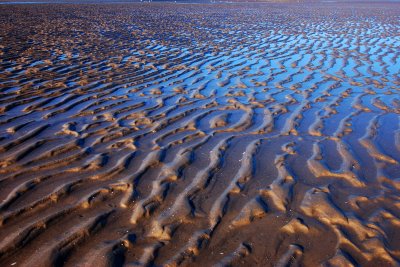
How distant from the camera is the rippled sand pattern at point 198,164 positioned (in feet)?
9.62

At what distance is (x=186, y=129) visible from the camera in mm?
5293

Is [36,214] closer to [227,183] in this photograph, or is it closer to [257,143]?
[227,183]

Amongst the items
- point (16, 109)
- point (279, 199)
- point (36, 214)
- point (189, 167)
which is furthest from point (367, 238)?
point (16, 109)

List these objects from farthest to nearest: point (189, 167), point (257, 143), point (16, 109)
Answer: point (16, 109) → point (257, 143) → point (189, 167)

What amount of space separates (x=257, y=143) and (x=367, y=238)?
2.07 m

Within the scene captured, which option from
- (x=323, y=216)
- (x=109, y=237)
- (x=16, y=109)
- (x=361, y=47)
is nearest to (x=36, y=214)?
(x=109, y=237)

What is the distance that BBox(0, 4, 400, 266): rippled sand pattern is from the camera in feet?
9.62

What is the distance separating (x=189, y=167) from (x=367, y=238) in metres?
1.99

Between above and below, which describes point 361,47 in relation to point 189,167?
below

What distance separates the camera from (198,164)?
14.0ft

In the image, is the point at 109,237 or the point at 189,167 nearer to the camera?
the point at 109,237

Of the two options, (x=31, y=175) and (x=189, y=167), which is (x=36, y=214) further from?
(x=189, y=167)

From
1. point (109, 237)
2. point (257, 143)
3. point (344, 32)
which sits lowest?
point (344, 32)

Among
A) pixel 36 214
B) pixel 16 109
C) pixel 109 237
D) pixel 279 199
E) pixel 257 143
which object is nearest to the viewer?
pixel 109 237
